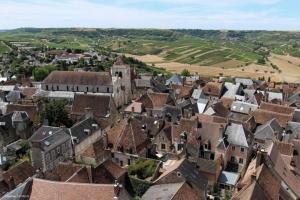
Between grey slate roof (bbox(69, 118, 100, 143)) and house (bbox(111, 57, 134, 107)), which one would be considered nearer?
grey slate roof (bbox(69, 118, 100, 143))

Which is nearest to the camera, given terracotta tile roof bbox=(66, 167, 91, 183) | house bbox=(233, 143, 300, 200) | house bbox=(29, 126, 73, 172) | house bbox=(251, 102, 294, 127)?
house bbox=(233, 143, 300, 200)

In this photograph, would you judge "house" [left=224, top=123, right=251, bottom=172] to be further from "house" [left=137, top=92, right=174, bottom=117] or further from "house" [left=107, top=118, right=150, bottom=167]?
"house" [left=137, top=92, right=174, bottom=117]

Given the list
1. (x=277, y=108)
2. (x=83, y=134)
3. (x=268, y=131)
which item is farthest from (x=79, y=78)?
(x=268, y=131)

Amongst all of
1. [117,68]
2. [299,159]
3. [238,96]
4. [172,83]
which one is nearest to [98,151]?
[299,159]

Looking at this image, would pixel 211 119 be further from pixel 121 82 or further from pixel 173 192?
pixel 121 82

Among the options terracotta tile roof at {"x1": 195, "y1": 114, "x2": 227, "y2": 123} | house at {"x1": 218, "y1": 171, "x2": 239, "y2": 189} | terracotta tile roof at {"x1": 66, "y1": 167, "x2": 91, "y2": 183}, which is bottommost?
house at {"x1": 218, "y1": 171, "x2": 239, "y2": 189}

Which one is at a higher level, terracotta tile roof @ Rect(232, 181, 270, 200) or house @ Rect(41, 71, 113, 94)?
house @ Rect(41, 71, 113, 94)

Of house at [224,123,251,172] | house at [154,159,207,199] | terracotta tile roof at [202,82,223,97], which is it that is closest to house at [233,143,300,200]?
house at [154,159,207,199]

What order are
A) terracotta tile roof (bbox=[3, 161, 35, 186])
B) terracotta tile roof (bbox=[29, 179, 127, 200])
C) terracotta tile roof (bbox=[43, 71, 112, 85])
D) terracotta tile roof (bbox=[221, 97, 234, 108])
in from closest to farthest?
terracotta tile roof (bbox=[29, 179, 127, 200])
terracotta tile roof (bbox=[3, 161, 35, 186])
terracotta tile roof (bbox=[221, 97, 234, 108])
terracotta tile roof (bbox=[43, 71, 112, 85])
